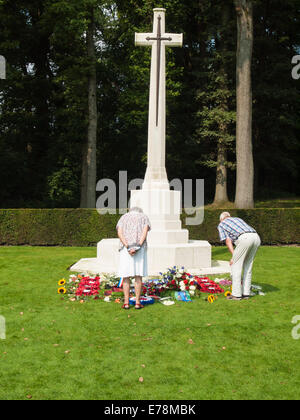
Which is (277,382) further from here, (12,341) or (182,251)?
(182,251)

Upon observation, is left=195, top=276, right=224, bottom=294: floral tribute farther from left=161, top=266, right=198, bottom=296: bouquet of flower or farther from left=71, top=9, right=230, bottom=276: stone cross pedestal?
left=71, top=9, right=230, bottom=276: stone cross pedestal

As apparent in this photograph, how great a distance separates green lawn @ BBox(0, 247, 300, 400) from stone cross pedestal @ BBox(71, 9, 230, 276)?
8.58 ft

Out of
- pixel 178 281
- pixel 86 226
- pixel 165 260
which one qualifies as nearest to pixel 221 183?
pixel 86 226

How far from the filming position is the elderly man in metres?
7.46

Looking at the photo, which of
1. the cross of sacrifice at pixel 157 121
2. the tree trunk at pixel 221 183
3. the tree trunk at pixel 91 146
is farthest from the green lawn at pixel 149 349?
the tree trunk at pixel 221 183

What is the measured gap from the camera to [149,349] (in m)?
5.33

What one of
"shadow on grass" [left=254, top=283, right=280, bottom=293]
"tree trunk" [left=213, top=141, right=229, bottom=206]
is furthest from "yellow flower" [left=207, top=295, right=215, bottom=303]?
"tree trunk" [left=213, top=141, right=229, bottom=206]

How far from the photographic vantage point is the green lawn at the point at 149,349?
4.23 m

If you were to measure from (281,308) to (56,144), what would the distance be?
23.5 m

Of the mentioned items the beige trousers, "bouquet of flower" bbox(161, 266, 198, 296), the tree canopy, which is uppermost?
the tree canopy

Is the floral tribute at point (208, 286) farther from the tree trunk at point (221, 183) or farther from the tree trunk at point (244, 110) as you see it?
the tree trunk at point (221, 183)

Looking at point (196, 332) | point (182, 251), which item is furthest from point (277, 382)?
point (182, 251)

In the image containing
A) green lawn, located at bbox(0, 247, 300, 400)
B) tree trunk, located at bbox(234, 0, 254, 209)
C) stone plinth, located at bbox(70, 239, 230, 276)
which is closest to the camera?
green lawn, located at bbox(0, 247, 300, 400)

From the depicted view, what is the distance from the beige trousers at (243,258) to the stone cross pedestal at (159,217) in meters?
2.53
